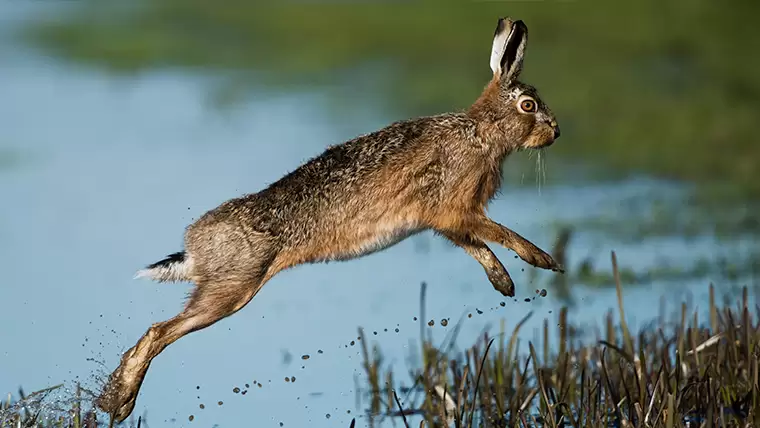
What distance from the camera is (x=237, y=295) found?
7637 millimetres

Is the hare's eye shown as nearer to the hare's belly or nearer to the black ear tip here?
the black ear tip

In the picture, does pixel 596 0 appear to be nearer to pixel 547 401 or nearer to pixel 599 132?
pixel 599 132

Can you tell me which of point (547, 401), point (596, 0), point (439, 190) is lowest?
point (547, 401)

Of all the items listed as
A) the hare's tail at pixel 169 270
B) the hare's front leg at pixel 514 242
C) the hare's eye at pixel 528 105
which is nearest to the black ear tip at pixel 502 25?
the hare's eye at pixel 528 105

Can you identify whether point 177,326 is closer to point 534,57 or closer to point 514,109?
point 514,109

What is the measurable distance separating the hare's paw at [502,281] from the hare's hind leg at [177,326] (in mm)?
1303

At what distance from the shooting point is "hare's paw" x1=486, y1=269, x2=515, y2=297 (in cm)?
827

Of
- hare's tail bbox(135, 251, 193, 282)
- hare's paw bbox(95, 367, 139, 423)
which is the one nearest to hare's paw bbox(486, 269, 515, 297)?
hare's tail bbox(135, 251, 193, 282)

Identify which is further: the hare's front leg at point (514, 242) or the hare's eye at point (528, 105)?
the hare's eye at point (528, 105)

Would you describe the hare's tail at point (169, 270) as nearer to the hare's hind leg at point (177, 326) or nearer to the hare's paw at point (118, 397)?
the hare's hind leg at point (177, 326)

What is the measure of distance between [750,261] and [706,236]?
1.85 ft

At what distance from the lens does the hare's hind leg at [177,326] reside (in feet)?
24.6

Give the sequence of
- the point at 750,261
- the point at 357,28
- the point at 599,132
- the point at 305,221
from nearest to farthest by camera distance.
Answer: the point at 305,221
the point at 750,261
the point at 599,132
the point at 357,28

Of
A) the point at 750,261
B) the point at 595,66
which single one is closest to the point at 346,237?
the point at 750,261
